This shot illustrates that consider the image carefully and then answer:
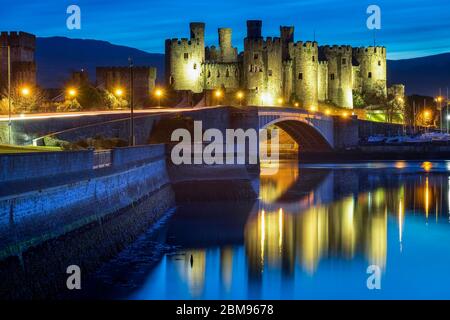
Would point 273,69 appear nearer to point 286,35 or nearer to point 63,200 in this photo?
point 286,35

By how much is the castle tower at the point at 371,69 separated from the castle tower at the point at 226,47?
18014 mm

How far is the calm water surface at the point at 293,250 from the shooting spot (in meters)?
18.6

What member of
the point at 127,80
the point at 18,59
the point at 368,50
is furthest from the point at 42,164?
the point at 368,50

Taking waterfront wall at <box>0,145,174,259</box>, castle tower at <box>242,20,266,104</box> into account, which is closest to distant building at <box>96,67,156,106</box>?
castle tower at <box>242,20,266,104</box>

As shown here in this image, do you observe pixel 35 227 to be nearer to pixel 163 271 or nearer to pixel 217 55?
pixel 163 271

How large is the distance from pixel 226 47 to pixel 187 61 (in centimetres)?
629

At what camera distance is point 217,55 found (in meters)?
81.8

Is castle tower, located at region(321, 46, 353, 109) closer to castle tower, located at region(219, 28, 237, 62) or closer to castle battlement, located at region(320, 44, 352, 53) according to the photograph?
castle battlement, located at region(320, 44, 352, 53)

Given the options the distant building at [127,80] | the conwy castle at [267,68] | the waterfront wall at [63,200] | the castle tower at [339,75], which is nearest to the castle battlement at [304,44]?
the conwy castle at [267,68]

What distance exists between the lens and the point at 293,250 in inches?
946

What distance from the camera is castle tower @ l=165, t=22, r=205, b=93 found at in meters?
76.8

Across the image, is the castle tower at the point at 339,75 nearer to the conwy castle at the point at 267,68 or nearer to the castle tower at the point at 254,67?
the conwy castle at the point at 267,68
